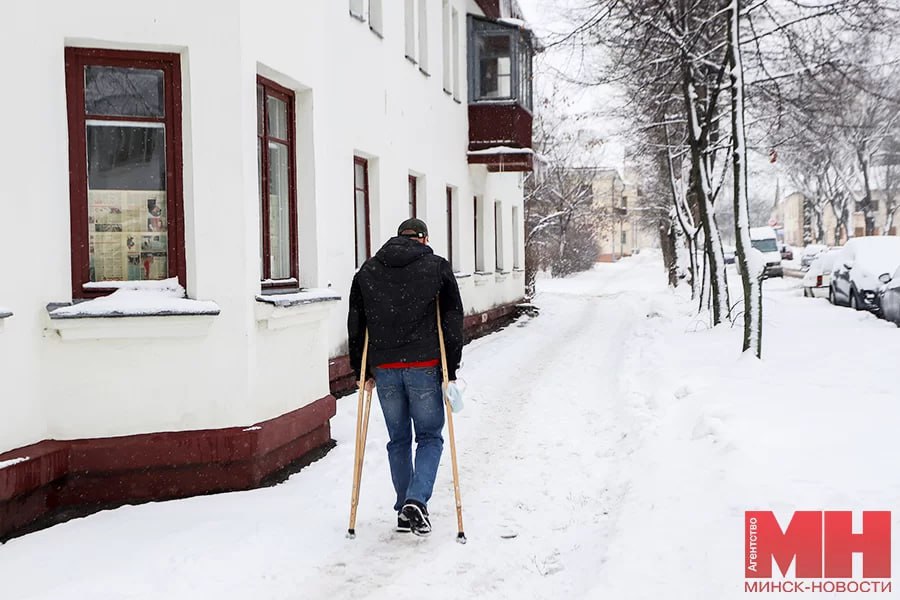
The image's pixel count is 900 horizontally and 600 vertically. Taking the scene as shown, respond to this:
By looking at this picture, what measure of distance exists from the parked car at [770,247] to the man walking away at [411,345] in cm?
3900

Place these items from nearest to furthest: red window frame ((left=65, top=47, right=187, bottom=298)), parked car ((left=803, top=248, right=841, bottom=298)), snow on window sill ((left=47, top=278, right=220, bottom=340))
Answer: snow on window sill ((left=47, top=278, right=220, bottom=340)) < red window frame ((left=65, top=47, right=187, bottom=298)) < parked car ((left=803, top=248, right=841, bottom=298))

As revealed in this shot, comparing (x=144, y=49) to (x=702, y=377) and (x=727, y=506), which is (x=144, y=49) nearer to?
(x=727, y=506)

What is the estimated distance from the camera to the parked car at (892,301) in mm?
16844

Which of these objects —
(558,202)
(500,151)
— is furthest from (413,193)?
Answer: (558,202)

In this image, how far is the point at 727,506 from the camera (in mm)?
5199

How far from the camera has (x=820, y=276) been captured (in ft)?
88.2

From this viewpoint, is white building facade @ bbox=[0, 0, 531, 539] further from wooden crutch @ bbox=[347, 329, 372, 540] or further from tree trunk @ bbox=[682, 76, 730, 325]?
tree trunk @ bbox=[682, 76, 730, 325]

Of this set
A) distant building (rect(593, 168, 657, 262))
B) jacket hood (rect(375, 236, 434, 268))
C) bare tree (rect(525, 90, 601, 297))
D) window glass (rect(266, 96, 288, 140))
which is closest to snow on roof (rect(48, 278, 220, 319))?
jacket hood (rect(375, 236, 434, 268))

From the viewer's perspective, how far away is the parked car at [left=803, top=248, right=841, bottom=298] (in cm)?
2656

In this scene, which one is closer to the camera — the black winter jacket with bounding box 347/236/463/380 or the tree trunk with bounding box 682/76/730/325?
the black winter jacket with bounding box 347/236/463/380

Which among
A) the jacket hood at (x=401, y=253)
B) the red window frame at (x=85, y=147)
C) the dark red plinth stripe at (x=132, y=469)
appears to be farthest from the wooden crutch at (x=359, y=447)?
the red window frame at (x=85, y=147)

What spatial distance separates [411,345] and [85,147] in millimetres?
2752

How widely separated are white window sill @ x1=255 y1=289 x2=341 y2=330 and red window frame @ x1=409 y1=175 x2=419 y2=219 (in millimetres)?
7409

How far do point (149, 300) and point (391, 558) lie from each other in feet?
8.38
